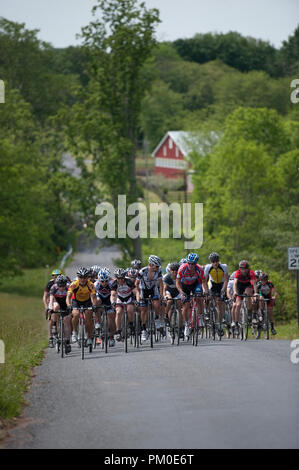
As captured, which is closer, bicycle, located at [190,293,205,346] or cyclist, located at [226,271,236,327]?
bicycle, located at [190,293,205,346]

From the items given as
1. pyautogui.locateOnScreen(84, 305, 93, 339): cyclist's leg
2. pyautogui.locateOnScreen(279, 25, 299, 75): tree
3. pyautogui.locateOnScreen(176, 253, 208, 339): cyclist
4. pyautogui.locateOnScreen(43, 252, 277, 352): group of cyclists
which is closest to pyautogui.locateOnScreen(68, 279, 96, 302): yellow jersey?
pyautogui.locateOnScreen(43, 252, 277, 352): group of cyclists

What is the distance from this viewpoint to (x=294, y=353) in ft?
60.3

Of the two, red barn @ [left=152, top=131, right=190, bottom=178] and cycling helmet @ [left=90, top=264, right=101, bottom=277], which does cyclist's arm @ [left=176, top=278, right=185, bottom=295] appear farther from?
red barn @ [left=152, top=131, right=190, bottom=178]

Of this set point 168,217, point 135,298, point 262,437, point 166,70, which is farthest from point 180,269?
point 166,70

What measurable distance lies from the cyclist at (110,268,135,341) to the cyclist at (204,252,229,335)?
2.33m

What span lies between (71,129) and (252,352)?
42450 millimetres

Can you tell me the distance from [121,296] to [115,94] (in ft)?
134

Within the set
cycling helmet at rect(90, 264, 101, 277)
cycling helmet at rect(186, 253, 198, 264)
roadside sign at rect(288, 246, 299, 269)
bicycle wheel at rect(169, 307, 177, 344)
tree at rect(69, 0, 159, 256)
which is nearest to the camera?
cycling helmet at rect(186, 253, 198, 264)

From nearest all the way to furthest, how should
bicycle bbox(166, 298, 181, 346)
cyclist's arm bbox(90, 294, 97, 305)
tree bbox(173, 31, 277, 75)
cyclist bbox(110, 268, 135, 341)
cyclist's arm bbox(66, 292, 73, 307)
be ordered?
cyclist's arm bbox(66, 292, 73, 307), cyclist's arm bbox(90, 294, 97, 305), cyclist bbox(110, 268, 135, 341), bicycle bbox(166, 298, 181, 346), tree bbox(173, 31, 277, 75)

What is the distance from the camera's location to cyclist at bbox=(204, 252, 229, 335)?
70.5 ft

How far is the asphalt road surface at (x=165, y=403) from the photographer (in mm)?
10281

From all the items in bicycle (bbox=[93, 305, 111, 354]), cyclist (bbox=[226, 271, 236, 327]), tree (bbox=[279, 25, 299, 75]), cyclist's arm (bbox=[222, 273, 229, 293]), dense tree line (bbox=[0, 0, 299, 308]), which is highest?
tree (bbox=[279, 25, 299, 75])

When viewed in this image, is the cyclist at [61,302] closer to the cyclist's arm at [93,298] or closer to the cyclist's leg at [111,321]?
the cyclist's arm at [93,298]

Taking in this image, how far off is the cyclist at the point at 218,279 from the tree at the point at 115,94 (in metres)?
35.6
